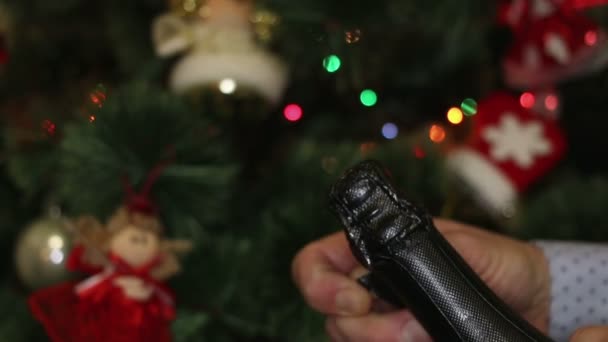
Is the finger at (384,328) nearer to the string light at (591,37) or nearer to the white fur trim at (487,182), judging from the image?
the white fur trim at (487,182)

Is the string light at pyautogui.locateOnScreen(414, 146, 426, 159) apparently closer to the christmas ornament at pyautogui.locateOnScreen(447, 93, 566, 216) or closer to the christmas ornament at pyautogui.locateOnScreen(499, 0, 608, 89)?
the christmas ornament at pyautogui.locateOnScreen(447, 93, 566, 216)

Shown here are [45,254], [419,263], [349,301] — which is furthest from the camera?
[45,254]

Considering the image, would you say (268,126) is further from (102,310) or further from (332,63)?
(102,310)

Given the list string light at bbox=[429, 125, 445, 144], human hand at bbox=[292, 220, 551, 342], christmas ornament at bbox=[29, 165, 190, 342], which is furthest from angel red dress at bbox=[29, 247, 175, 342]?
string light at bbox=[429, 125, 445, 144]

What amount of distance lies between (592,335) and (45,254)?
0.50 m

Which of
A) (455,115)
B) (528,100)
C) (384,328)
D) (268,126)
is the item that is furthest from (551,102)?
(384,328)

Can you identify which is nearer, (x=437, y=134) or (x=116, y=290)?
(x=116, y=290)

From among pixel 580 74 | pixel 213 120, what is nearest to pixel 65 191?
pixel 213 120

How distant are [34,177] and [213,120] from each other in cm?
20

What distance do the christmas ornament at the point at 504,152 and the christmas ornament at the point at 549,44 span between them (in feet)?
0.14

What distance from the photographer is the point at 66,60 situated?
0.83 meters

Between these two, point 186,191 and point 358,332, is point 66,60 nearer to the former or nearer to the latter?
point 186,191

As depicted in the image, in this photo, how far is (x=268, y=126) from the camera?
0.78m

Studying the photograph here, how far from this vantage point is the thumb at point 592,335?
1.09 ft
